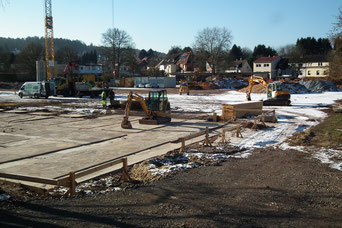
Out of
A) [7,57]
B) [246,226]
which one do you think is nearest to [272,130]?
[246,226]

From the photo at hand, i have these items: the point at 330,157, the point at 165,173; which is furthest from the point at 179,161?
the point at 330,157

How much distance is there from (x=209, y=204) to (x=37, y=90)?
3773 cm

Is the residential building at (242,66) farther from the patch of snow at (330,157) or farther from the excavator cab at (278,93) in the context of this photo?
the patch of snow at (330,157)

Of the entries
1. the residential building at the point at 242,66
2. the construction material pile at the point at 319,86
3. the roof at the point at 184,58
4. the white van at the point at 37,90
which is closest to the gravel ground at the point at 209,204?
the white van at the point at 37,90

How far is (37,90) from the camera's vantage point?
40250 millimetres

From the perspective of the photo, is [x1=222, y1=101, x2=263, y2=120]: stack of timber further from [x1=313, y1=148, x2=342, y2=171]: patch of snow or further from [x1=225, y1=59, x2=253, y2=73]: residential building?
[x1=225, y1=59, x2=253, y2=73]: residential building

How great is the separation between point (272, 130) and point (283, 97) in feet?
48.2

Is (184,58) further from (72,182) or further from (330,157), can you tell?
(72,182)

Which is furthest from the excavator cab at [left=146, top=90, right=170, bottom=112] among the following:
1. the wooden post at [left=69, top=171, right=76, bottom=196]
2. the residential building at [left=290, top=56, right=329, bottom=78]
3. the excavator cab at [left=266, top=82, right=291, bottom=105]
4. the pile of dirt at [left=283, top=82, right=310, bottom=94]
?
the residential building at [left=290, top=56, right=329, bottom=78]

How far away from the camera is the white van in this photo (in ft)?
132

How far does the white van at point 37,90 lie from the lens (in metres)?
40.1

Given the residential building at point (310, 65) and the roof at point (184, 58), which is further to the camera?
the roof at point (184, 58)

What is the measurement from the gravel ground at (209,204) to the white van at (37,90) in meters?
34.7

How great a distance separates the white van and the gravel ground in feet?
114
